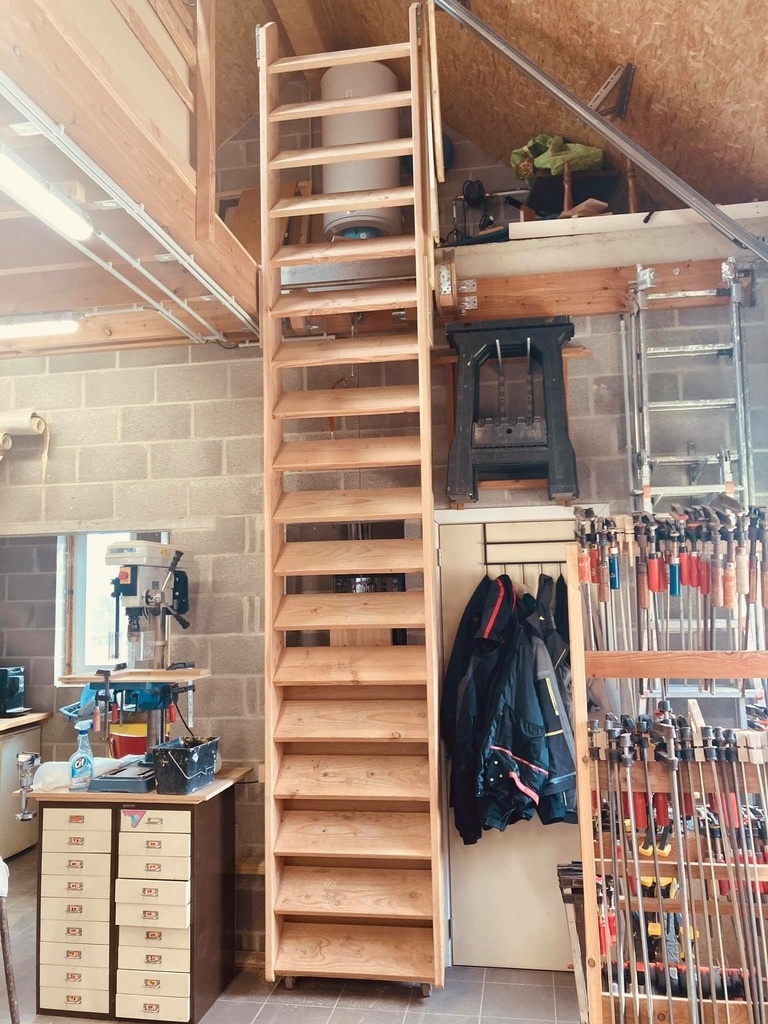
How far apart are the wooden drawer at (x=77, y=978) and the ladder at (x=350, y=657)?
0.68 metres

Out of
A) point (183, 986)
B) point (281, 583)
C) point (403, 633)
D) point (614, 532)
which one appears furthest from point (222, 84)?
point (183, 986)

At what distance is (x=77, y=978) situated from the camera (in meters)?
3.26

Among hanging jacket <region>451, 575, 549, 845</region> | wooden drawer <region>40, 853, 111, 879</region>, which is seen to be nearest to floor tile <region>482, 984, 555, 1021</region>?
hanging jacket <region>451, 575, 549, 845</region>

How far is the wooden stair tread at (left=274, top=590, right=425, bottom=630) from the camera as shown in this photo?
3326 mm

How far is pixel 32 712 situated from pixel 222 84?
13.1 feet

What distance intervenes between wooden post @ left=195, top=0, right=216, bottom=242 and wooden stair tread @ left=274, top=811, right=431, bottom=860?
2.42 meters

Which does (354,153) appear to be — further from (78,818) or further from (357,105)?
(78,818)

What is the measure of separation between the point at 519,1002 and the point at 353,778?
1.12 m

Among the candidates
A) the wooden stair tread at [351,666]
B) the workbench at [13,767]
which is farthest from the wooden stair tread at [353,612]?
the workbench at [13,767]

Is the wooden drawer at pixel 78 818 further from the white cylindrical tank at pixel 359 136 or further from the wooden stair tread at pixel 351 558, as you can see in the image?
the white cylindrical tank at pixel 359 136

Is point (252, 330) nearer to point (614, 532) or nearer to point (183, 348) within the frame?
point (183, 348)

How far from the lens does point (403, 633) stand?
3.93 metres

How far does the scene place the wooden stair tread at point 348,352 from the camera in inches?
134

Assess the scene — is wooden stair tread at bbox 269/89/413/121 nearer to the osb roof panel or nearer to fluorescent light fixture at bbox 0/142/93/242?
the osb roof panel
